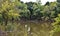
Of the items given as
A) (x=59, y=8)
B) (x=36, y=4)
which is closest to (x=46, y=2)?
(x=36, y=4)

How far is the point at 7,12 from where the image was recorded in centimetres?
849

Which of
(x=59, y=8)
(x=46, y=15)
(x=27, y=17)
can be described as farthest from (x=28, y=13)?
(x=59, y=8)

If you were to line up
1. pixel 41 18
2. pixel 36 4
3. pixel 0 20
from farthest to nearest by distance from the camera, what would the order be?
pixel 36 4 → pixel 41 18 → pixel 0 20

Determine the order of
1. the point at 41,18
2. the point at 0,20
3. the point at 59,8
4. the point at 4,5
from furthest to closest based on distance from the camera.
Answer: the point at 41,18, the point at 59,8, the point at 0,20, the point at 4,5

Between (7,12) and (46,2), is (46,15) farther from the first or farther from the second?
(7,12)

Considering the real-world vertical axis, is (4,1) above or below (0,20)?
above

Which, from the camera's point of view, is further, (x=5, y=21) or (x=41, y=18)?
(x=41, y=18)

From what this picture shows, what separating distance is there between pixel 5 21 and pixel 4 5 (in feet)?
2.73

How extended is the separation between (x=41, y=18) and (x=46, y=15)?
2.33 feet

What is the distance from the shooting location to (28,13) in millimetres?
12750

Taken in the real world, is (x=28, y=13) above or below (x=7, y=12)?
below

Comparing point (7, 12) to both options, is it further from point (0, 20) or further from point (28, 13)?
point (28, 13)

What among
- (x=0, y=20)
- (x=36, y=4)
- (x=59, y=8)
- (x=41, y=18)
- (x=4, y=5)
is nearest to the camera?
(x=4, y=5)

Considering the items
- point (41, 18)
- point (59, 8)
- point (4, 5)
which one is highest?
point (4, 5)
